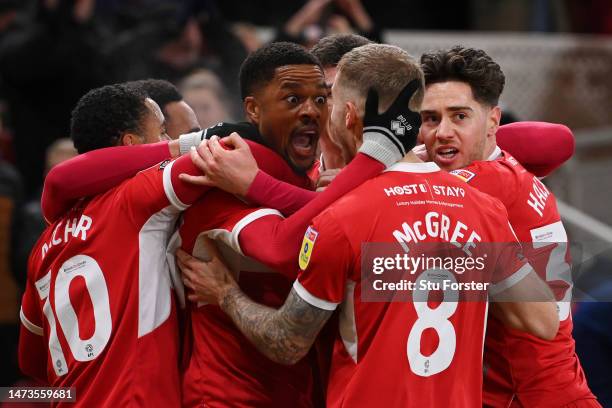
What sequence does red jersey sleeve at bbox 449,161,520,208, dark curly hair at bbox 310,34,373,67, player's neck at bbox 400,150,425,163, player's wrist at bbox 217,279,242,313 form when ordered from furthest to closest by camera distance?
dark curly hair at bbox 310,34,373,67 < red jersey sleeve at bbox 449,161,520,208 < player's wrist at bbox 217,279,242,313 < player's neck at bbox 400,150,425,163

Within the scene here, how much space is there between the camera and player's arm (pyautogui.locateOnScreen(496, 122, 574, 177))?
4.13 metres

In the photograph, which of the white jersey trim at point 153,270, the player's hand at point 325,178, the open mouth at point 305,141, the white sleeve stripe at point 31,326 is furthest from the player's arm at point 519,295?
the white sleeve stripe at point 31,326

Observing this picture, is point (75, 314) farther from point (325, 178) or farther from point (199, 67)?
point (199, 67)

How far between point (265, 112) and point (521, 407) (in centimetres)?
146

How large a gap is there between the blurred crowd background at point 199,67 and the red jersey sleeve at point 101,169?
8.02 feet

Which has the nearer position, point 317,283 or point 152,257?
point 317,283

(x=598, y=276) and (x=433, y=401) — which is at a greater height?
(x=598, y=276)

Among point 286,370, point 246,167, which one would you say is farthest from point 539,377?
point 246,167

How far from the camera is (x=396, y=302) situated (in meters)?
3.26

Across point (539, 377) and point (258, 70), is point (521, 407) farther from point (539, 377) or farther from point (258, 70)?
point (258, 70)

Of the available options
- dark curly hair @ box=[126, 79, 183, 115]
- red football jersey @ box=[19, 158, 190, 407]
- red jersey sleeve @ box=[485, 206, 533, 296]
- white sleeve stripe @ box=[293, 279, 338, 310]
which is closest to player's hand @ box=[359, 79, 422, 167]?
red jersey sleeve @ box=[485, 206, 533, 296]

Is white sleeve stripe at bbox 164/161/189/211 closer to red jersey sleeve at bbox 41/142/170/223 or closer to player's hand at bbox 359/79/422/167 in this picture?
red jersey sleeve at bbox 41/142/170/223

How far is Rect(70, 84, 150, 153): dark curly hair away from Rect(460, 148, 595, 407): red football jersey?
1224mm

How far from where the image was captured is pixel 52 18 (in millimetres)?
7059
